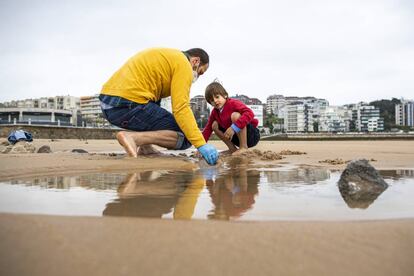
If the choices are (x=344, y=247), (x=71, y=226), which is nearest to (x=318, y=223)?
(x=344, y=247)

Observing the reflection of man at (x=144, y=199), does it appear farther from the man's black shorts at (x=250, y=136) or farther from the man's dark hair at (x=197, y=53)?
the man's black shorts at (x=250, y=136)

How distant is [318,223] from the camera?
108 centimetres

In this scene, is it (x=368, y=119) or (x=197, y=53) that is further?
(x=368, y=119)

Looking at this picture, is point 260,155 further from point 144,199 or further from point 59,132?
point 59,132

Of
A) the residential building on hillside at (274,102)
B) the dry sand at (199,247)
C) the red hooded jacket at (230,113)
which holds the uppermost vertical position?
the residential building on hillside at (274,102)

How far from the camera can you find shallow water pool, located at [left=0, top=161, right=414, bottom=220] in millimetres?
1250

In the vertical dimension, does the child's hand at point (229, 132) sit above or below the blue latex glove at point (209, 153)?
above

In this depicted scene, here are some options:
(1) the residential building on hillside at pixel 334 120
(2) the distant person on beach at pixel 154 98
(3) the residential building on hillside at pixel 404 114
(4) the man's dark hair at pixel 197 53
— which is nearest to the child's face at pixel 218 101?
(2) the distant person on beach at pixel 154 98

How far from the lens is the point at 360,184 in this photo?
180cm

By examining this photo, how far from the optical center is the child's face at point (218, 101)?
14.9 ft

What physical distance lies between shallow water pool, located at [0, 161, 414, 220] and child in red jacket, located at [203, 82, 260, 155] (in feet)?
7.23

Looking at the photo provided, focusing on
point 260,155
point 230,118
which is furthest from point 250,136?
point 260,155

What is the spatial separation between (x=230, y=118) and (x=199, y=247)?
3835 millimetres

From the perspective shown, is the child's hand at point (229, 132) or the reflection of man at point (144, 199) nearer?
the reflection of man at point (144, 199)
